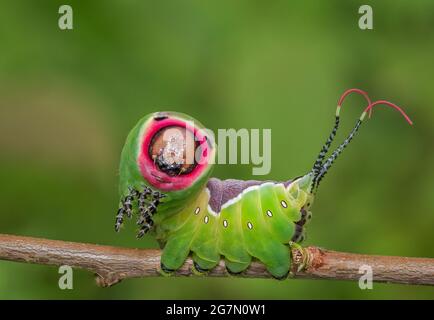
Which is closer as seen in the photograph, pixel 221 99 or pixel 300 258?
pixel 300 258

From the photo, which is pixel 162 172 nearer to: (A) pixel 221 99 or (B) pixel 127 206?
(B) pixel 127 206

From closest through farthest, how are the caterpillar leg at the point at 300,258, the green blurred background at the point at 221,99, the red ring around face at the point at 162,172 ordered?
the red ring around face at the point at 162,172
the caterpillar leg at the point at 300,258
the green blurred background at the point at 221,99

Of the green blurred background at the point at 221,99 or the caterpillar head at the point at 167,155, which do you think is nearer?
the caterpillar head at the point at 167,155

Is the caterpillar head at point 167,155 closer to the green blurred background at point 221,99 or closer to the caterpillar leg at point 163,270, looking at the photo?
the caterpillar leg at point 163,270

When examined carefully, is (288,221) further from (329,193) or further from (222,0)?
(222,0)

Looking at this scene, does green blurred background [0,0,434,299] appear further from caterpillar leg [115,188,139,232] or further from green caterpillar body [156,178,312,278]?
caterpillar leg [115,188,139,232]

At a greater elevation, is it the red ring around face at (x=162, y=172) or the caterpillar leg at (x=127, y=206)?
the red ring around face at (x=162, y=172)

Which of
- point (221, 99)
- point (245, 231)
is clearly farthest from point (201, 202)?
point (221, 99)

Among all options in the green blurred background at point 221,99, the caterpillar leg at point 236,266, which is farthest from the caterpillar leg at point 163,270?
the green blurred background at point 221,99
